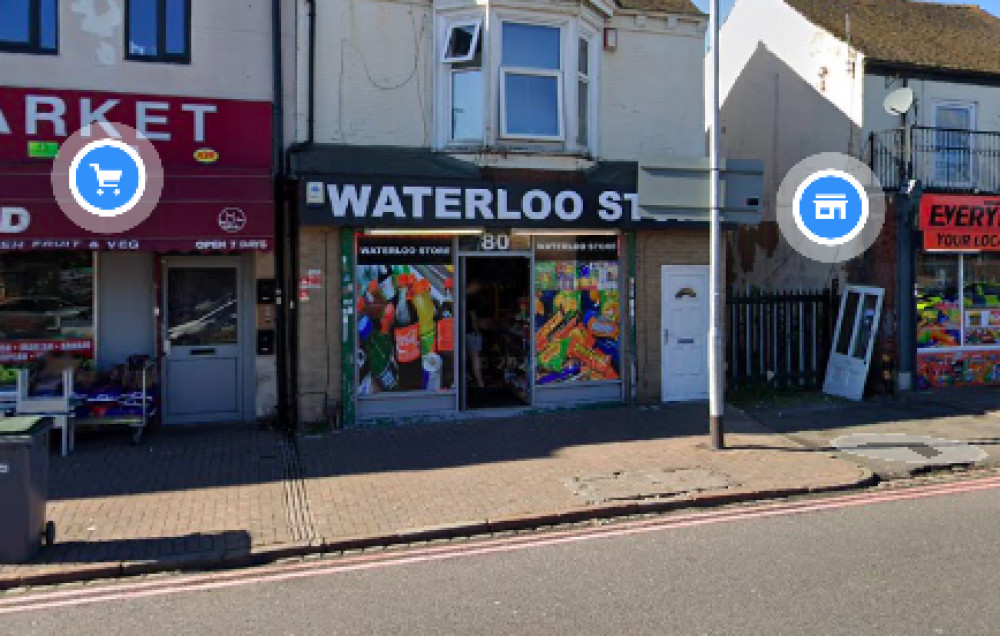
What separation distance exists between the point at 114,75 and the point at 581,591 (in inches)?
333

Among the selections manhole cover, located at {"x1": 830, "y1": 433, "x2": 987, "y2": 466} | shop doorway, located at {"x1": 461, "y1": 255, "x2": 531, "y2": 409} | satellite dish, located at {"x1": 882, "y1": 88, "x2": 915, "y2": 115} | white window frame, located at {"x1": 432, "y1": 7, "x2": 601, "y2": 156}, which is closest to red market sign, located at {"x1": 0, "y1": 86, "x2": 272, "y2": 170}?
white window frame, located at {"x1": 432, "y1": 7, "x2": 601, "y2": 156}

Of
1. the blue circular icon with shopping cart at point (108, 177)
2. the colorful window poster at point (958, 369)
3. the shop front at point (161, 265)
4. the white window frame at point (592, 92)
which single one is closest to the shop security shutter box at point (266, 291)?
the shop front at point (161, 265)

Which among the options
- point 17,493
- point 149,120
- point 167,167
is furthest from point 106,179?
point 17,493

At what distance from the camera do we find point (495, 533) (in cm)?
653

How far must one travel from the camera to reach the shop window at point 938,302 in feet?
44.0

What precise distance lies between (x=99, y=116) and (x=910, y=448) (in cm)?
1043

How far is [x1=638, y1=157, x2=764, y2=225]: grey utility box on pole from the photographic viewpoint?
29.5 feet

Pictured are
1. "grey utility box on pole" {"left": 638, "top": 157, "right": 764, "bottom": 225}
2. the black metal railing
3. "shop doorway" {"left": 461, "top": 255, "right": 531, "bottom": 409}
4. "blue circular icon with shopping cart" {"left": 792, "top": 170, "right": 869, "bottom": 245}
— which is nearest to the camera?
"grey utility box on pole" {"left": 638, "top": 157, "right": 764, "bottom": 225}

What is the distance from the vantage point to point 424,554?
6.00 meters

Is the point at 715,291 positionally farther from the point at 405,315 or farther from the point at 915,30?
the point at 915,30

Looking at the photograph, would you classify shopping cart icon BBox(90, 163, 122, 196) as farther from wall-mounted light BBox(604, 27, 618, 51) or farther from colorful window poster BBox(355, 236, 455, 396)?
wall-mounted light BBox(604, 27, 618, 51)

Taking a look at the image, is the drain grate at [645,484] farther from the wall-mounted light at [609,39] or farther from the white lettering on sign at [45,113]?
the white lettering on sign at [45,113]

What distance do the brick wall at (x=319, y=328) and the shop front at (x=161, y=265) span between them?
0.70 metres

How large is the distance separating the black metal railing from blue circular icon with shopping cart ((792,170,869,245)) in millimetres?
501
